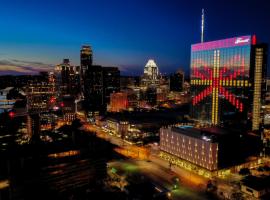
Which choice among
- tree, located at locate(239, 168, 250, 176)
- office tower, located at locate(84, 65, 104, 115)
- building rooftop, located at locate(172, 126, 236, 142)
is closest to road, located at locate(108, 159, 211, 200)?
→ building rooftop, located at locate(172, 126, 236, 142)

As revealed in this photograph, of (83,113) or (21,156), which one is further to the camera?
(83,113)

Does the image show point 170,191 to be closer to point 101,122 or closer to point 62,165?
point 62,165

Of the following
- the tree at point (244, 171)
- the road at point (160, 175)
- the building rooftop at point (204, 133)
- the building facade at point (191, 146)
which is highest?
the building rooftop at point (204, 133)

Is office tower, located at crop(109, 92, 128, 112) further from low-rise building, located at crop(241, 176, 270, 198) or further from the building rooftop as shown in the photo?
low-rise building, located at crop(241, 176, 270, 198)

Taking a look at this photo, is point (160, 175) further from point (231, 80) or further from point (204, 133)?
point (231, 80)

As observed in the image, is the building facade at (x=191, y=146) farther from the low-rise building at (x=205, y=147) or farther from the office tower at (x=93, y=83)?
the office tower at (x=93, y=83)

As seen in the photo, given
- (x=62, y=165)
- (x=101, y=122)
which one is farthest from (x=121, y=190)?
(x=101, y=122)

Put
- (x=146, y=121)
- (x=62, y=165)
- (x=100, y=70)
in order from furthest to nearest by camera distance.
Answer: (x=100, y=70), (x=146, y=121), (x=62, y=165)

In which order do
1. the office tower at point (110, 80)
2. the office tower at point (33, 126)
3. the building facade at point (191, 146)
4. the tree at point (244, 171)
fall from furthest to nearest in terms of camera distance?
the office tower at point (110, 80)
the office tower at point (33, 126)
the tree at point (244, 171)
the building facade at point (191, 146)

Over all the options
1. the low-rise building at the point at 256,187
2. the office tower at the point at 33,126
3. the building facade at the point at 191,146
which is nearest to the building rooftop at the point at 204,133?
the building facade at the point at 191,146
